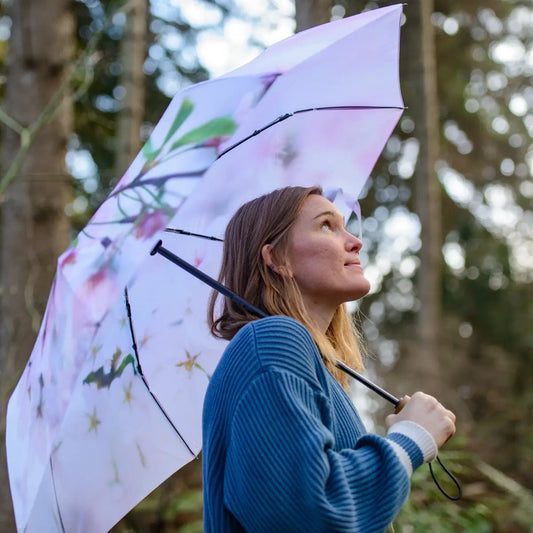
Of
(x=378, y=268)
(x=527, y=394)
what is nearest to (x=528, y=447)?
(x=527, y=394)

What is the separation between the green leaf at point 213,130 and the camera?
Answer: 7.20 ft

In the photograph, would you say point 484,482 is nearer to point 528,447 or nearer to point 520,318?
point 528,447

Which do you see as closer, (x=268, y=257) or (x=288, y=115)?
(x=268, y=257)

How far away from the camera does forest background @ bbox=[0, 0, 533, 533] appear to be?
16.3 ft

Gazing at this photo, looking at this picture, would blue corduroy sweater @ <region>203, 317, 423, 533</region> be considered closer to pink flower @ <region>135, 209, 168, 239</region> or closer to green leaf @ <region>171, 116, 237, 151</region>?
pink flower @ <region>135, 209, 168, 239</region>

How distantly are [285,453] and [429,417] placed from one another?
46cm

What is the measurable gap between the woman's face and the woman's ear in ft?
0.16

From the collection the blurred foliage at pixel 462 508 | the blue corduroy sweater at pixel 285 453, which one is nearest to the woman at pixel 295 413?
the blue corduroy sweater at pixel 285 453

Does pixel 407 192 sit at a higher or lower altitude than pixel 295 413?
lower

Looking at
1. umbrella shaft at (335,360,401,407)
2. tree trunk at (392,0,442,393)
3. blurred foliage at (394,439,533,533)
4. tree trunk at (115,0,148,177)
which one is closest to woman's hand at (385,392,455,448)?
umbrella shaft at (335,360,401,407)

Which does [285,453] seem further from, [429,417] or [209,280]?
[209,280]

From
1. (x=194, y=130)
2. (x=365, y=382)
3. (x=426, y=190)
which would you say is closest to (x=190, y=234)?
(x=194, y=130)

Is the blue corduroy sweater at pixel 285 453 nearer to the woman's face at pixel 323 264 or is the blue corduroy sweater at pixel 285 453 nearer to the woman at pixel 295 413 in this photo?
the woman at pixel 295 413

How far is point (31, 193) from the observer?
5055mm
